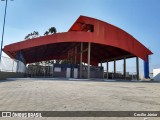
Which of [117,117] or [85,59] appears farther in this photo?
[85,59]

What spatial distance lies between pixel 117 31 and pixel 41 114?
35277mm

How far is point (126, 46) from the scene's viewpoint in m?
39.6

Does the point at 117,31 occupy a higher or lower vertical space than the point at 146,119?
higher

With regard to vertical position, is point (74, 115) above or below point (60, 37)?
below

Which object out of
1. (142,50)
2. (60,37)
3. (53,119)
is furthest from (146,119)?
(142,50)

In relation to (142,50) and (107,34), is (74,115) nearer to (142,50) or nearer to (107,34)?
(107,34)

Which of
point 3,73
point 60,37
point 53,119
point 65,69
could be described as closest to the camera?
point 53,119

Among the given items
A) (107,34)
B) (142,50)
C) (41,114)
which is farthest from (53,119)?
(142,50)

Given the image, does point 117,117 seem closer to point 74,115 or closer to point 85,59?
point 74,115

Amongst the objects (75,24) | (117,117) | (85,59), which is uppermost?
(75,24)

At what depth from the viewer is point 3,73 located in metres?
23.2

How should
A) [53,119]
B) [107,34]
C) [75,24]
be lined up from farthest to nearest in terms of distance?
[75,24]
[107,34]
[53,119]

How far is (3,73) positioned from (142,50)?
30.7 meters

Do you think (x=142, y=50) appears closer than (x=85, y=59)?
Yes
